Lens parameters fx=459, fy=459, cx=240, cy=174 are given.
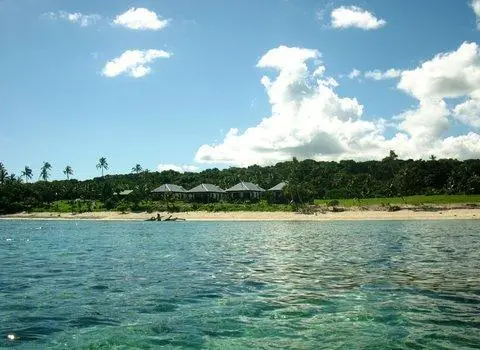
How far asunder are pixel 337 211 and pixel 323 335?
268ft

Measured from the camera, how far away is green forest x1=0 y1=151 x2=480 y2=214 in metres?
113

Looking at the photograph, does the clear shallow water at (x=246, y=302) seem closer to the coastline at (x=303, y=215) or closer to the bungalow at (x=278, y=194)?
the coastline at (x=303, y=215)

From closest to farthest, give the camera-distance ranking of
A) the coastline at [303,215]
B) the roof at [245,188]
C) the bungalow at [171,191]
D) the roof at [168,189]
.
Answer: the coastline at [303,215], the roof at [245,188], the bungalow at [171,191], the roof at [168,189]

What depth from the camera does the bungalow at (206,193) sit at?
425 ft

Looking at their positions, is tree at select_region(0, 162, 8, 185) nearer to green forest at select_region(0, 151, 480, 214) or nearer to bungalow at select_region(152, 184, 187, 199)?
green forest at select_region(0, 151, 480, 214)

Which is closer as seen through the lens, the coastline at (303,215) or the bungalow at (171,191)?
the coastline at (303,215)

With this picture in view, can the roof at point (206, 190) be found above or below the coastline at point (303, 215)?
above

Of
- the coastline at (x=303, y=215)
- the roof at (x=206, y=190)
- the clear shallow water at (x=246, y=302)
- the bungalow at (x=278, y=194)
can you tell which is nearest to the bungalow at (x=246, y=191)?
the roof at (x=206, y=190)

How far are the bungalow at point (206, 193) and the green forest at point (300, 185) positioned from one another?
1004 centimetres

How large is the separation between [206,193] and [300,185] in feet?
113

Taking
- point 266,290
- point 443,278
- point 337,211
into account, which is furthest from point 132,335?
point 337,211

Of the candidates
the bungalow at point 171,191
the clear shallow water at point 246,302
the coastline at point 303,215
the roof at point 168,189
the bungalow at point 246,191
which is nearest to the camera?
the clear shallow water at point 246,302

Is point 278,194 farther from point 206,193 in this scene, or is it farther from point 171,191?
point 171,191

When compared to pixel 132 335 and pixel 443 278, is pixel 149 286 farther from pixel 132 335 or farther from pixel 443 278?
pixel 443 278
